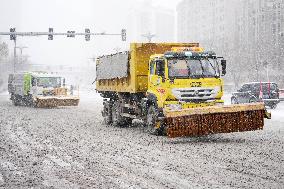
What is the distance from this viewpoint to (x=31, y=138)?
46.3 ft

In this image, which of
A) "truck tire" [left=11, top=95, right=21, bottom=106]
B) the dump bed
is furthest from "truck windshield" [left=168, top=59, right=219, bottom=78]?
"truck tire" [left=11, top=95, right=21, bottom=106]

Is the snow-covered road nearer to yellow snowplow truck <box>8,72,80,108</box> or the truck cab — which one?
the truck cab

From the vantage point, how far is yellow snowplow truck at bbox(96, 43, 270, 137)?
12.7m

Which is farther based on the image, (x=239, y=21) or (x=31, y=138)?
(x=239, y=21)

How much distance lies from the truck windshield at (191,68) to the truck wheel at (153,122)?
52.2 inches

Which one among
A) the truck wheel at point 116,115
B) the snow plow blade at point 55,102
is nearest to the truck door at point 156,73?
the truck wheel at point 116,115

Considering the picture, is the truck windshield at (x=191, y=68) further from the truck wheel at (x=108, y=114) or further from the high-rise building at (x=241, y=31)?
the high-rise building at (x=241, y=31)

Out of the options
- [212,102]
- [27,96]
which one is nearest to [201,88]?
[212,102]

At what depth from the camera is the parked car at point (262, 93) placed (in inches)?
1029

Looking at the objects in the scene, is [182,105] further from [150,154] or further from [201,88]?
[150,154]

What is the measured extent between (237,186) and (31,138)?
847cm

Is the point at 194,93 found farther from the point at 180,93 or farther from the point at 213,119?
the point at 213,119

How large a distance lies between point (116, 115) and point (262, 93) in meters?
11.3

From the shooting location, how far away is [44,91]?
104 ft
